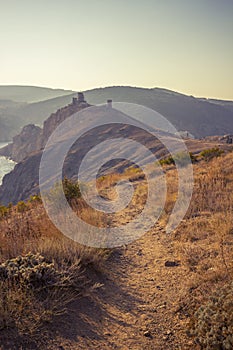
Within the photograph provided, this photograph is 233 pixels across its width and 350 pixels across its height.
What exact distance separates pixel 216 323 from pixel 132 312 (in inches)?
49.3

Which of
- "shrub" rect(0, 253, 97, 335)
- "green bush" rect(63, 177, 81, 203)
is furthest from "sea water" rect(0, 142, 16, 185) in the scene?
"shrub" rect(0, 253, 97, 335)

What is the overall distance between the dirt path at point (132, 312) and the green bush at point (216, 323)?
0.23m

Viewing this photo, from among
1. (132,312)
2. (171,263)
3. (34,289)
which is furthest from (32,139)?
(132,312)

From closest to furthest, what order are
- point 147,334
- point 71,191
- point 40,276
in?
point 147,334
point 40,276
point 71,191

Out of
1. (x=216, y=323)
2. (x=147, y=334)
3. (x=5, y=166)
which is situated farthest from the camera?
(x=5, y=166)

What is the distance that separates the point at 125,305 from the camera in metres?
4.06

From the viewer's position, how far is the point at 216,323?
9.69 feet

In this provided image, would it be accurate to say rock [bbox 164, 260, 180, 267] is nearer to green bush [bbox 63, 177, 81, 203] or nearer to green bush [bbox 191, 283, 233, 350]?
green bush [bbox 191, 283, 233, 350]

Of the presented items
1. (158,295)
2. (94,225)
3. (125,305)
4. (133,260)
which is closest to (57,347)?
(125,305)

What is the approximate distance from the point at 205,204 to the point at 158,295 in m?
3.63

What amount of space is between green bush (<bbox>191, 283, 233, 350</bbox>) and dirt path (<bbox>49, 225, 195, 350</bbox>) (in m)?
0.23

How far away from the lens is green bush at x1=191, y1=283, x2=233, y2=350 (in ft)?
9.23

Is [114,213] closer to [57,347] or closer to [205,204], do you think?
[205,204]

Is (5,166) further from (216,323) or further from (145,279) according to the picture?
(216,323)
